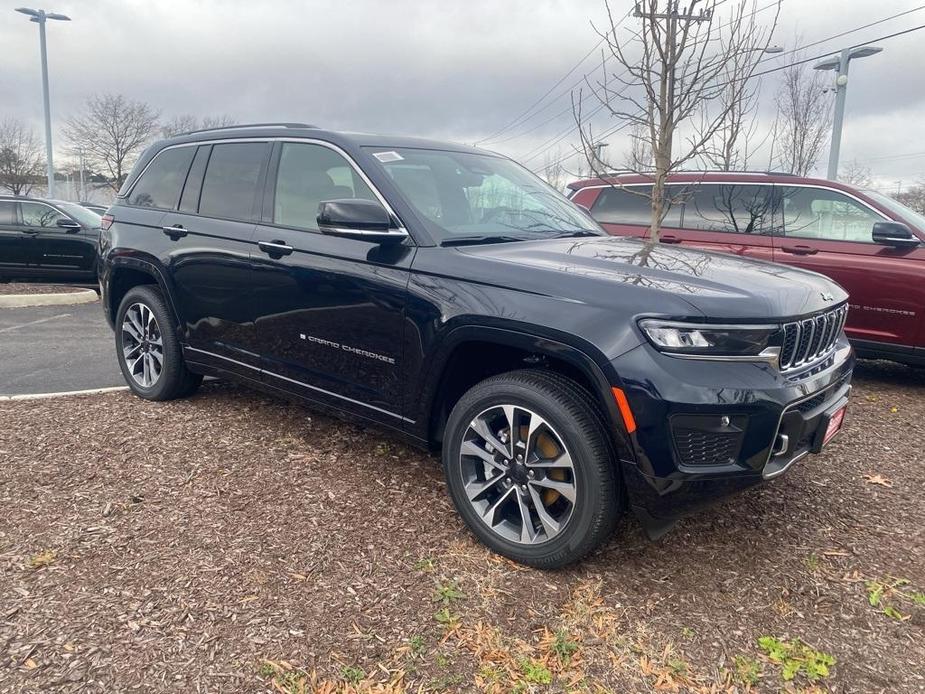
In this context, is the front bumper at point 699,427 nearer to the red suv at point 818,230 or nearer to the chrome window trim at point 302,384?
the chrome window trim at point 302,384

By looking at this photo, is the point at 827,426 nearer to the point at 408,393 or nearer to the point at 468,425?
the point at 468,425

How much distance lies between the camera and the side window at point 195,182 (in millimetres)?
4516

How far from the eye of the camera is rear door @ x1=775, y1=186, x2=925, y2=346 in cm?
568

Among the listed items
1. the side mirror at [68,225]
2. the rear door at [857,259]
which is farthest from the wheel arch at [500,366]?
the side mirror at [68,225]

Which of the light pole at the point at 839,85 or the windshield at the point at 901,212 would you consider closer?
the windshield at the point at 901,212

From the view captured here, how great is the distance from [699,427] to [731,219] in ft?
16.0

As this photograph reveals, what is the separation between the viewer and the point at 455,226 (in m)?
3.47

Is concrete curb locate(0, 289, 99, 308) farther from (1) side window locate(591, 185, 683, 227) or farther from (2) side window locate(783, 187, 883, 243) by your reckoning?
(2) side window locate(783, 187, 883, 243)

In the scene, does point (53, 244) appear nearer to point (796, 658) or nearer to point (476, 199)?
point (476, 199)

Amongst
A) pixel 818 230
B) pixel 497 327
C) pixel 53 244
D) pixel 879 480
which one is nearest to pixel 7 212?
pixel 53 244

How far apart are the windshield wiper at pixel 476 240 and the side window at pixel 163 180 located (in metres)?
2.31

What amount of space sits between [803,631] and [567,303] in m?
1.50

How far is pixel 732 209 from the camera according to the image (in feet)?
22.4

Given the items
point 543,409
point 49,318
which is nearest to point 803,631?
point 543,409
